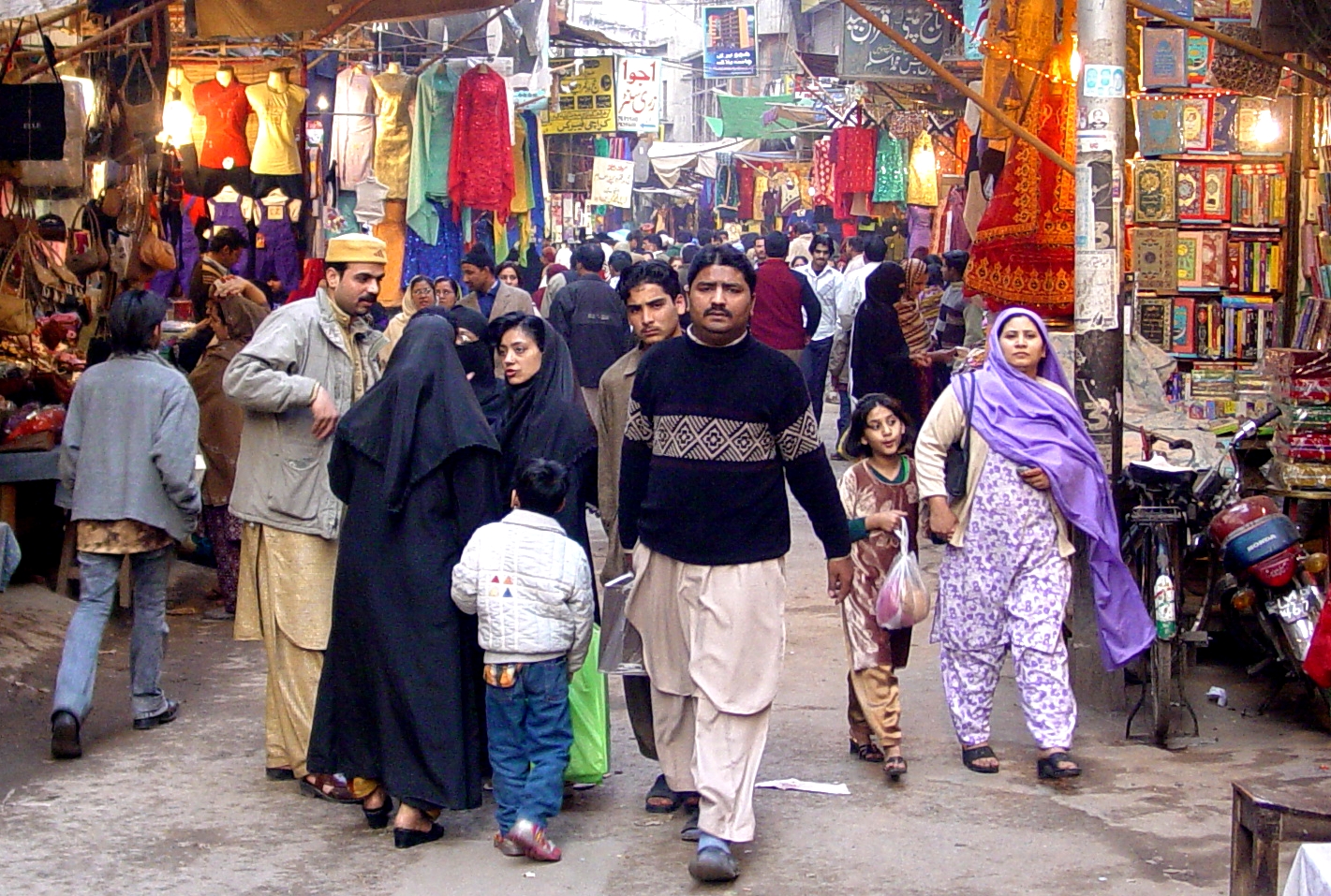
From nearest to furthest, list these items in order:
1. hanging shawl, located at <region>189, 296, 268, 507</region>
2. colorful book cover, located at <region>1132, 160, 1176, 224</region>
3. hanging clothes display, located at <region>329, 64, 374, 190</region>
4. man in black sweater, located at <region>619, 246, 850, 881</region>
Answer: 1. man in black sweater, located at <region>619, 246, 850, 881</region>
2. hanging shawl, located at <region>189, 296, 268, 507</region>
3. colorful book cover, located at <region>1132, 160, 1176, 224</region>
4. hanging clothes display, located at <region>329, 64, 374, 190</region>

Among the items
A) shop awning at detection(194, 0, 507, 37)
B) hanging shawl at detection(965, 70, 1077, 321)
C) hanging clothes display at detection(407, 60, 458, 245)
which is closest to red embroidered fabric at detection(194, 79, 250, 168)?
hanging clothes display at detection(407, 60, 458, 245)

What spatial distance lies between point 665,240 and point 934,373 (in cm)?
1535

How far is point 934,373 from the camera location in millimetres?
13125

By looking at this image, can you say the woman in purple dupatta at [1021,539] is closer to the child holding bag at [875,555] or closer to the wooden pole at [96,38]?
the child holding bag at [875,555]

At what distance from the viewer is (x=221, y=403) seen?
8820mm

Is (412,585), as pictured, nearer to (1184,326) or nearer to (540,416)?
(540,416)

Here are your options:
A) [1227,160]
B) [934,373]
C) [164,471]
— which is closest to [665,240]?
[934,373]

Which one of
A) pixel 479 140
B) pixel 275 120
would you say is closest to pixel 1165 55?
pixel 479 140

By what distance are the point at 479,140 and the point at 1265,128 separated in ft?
20.6

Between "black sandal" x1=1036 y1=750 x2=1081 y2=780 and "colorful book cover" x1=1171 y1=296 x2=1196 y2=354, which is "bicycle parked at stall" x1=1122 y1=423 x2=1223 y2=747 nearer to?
"black sandal" x1=1036 y1=750 x2=1081 y2=780

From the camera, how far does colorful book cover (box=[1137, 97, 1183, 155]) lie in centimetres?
1127

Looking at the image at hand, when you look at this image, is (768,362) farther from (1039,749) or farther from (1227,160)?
(1227,160)

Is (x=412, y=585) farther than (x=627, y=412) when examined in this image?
No

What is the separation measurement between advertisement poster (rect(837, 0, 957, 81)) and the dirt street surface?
8642 mm
